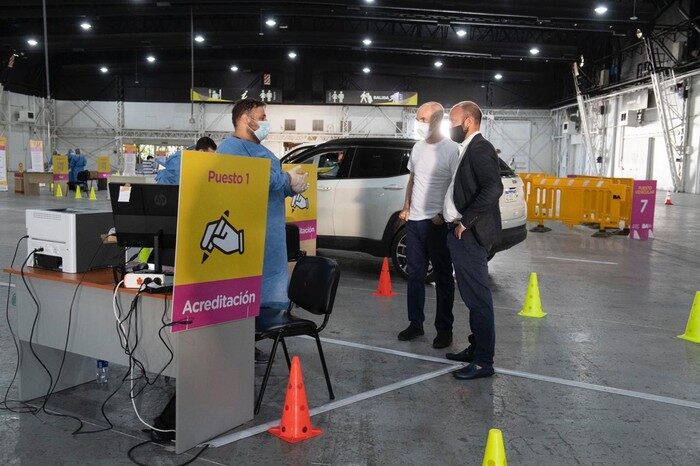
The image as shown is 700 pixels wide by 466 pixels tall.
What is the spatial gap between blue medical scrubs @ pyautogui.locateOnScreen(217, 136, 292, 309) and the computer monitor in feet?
2.60

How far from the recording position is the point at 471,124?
15.2 ft

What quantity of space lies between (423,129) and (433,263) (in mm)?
1165

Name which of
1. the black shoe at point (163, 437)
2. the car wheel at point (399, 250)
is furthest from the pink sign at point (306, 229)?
the black shoe at point (163, 437)

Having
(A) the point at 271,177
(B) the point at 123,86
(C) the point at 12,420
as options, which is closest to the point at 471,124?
(A) the point at 271,177

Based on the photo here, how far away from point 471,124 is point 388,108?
32.0 m

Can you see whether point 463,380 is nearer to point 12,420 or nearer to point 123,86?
point 12,420

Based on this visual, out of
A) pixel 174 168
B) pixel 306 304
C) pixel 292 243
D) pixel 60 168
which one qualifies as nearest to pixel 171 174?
pixel 174 168

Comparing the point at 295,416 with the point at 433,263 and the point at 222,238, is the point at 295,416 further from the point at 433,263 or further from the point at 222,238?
the point at 433,263

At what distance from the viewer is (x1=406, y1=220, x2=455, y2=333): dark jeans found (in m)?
5.35

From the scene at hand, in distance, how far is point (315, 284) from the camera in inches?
167

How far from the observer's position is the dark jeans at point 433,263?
17.5ft

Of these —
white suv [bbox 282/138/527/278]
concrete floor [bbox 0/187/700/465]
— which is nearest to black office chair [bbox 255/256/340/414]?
concrete floor [bbox 0/187/700/465]

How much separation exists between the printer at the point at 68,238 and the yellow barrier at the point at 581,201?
1262cm

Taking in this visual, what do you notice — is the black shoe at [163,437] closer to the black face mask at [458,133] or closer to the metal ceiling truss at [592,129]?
the black face mask at [458,133]
